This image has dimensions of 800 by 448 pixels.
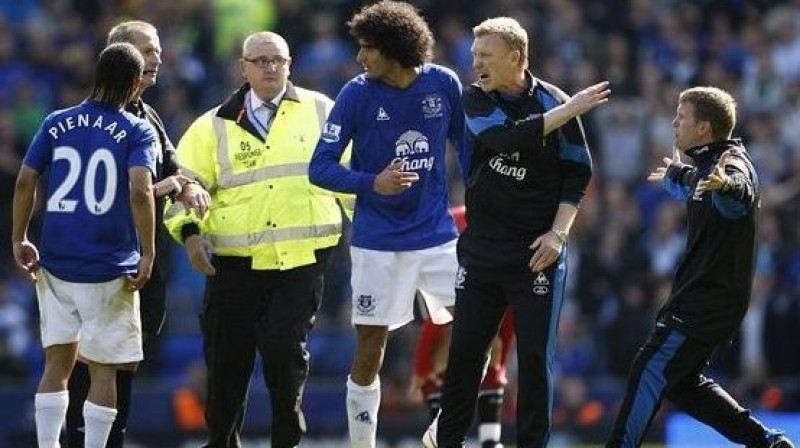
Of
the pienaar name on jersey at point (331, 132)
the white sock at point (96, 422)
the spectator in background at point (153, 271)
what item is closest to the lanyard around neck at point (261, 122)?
the spectator in background at point (153, 271)

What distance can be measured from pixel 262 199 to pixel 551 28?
10.8 m

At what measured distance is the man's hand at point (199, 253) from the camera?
11.6 m

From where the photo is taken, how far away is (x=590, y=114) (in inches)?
815

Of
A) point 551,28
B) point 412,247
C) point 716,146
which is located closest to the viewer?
point 716,146

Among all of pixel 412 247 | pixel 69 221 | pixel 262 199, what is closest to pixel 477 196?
pixel 412 247

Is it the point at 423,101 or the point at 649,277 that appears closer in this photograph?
the point at 423,101

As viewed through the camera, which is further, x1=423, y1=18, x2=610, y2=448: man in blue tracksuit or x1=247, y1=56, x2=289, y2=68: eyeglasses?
x1=247, y1=56, x2=289, y2=68: eyeglasses

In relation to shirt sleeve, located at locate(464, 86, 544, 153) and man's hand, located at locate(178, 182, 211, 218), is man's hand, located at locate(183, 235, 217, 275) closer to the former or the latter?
man's hand, located at locate(178, 182, 211, 218)

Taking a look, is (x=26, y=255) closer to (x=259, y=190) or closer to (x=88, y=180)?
(x=88, y=180)

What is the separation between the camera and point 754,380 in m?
19.1

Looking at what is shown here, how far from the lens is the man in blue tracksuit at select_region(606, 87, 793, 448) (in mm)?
10547

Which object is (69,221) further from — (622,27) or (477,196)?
(622,27)

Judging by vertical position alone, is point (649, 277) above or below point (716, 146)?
below

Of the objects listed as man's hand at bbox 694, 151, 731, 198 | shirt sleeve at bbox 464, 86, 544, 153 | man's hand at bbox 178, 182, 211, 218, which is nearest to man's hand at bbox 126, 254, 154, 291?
man's hand at bbox 178, 182, 211, 218
